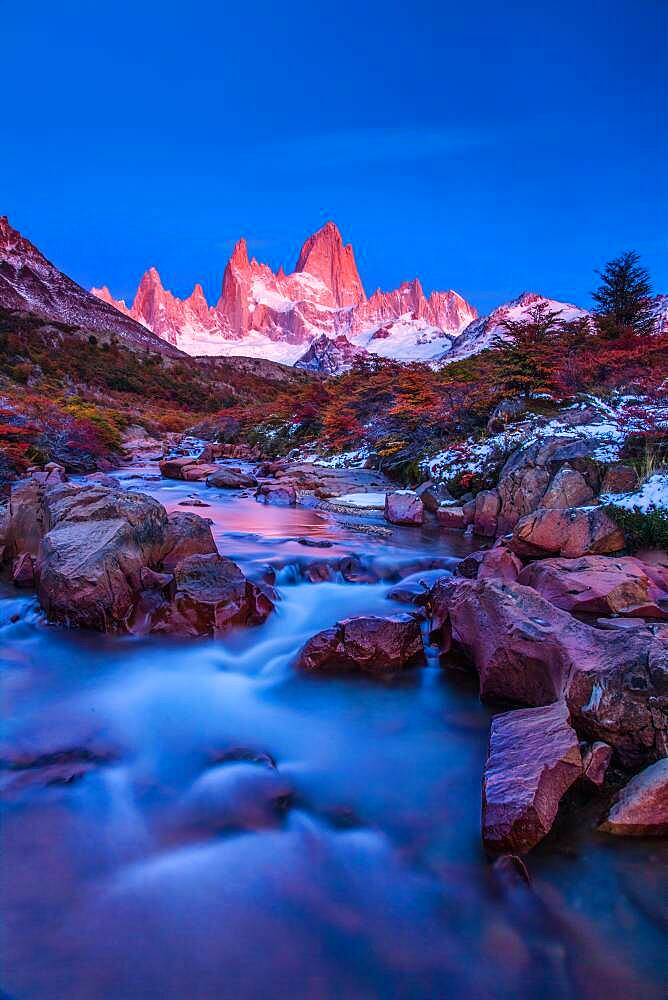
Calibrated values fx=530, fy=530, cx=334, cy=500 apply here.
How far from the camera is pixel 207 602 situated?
5.92m

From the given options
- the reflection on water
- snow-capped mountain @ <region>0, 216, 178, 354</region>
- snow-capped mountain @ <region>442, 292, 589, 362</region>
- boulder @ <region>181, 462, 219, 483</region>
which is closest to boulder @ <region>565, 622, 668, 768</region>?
the reflection on water

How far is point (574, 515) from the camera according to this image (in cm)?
803

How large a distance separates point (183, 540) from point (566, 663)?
16.2ft

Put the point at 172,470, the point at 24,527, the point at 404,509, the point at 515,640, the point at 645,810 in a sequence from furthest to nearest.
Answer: the point at 172,470
the point at 404,509
the point at 24,527
the point at 515,640
the point at 645,810

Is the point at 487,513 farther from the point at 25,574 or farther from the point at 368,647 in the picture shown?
the point at 25,574

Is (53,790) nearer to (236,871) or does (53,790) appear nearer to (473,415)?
(236,871)

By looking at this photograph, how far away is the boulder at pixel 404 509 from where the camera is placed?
1134cm

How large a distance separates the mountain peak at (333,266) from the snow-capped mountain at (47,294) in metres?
134

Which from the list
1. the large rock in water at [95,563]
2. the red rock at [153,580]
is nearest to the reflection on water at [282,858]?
the large rock in water at [95,563]

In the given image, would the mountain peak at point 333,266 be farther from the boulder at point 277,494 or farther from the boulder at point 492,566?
the boulder at point 492,566

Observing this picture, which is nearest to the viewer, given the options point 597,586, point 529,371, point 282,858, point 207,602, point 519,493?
point 282,858

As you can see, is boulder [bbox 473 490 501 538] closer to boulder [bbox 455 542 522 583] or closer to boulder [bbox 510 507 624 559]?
boulder [bbox 510 507 624 559]

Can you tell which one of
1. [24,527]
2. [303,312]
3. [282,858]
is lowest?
[282,858]

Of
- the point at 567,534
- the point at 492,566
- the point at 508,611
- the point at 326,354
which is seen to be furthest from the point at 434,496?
the point at 326,354
